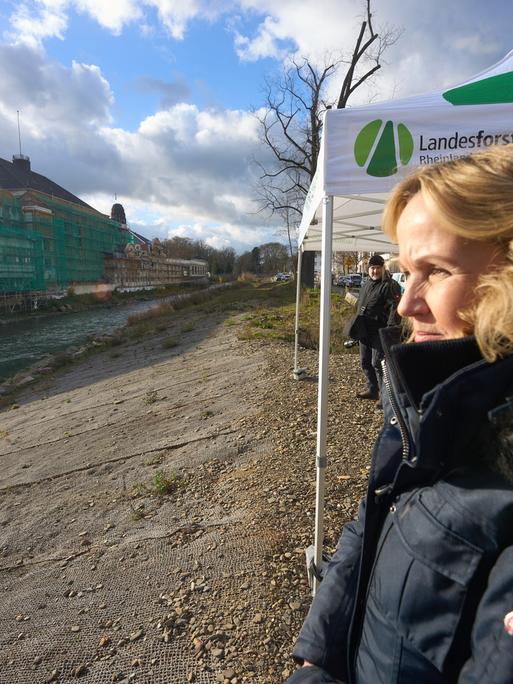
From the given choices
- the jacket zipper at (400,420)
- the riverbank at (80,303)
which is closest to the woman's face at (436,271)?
the jacket zipper at (400,420)

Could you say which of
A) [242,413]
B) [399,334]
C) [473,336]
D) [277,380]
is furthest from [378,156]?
[277,380]

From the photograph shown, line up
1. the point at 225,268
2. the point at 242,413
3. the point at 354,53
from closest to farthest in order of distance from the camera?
the point at 242,413, the point at 354,53, the point at 225,268

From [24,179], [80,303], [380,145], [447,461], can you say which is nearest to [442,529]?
[447,461]

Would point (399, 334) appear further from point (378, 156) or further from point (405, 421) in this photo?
point (378, 156)

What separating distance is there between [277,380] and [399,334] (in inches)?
278

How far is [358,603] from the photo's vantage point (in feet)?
4.15

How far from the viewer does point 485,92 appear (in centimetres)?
291

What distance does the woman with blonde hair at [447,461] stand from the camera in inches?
36.2

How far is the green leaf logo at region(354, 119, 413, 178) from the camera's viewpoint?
2.89 m

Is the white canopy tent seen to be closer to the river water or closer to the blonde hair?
the blonde hair

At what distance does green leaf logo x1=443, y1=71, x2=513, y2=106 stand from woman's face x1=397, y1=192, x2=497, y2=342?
226cm

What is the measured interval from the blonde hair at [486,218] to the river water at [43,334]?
68.0ft

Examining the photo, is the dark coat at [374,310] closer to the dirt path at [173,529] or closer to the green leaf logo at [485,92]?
the dirt path at [173,529]

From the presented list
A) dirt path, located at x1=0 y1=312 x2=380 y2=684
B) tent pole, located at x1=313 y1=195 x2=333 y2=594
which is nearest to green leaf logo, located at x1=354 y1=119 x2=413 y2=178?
tent pole, located at x1=313 y1=195 x2=333 y2=594
